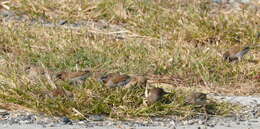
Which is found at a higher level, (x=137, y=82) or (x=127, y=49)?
(x=137, y=82)

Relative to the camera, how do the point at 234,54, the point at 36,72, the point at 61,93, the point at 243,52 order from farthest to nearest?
1. the point at 243,52
2. the point at 234,54
3. the point at 36,72
4. the point at 61,93

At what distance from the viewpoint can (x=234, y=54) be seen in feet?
21.4

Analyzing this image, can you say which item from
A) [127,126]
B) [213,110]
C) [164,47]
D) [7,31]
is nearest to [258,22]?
[164,47]

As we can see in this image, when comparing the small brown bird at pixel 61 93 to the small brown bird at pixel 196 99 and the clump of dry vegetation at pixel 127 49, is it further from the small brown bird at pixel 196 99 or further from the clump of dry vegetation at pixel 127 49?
the small brown bird at pixel 196 99

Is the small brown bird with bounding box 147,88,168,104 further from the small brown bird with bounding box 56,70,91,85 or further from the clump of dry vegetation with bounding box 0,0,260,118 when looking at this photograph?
the small brown bird with bounding box 56,70,91,85

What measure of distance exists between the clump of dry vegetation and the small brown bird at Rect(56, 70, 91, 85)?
11 cm

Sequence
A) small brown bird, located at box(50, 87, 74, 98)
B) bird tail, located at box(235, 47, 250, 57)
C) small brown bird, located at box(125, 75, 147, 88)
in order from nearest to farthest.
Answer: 1. small brown bird, located at box(50, 87, 74, 98)
2. small brown bird, located at box(125, 75, 147, 88)
3. bird tail, located at box(235, 47, 250, 57)

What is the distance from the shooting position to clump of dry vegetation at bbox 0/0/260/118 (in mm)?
4906

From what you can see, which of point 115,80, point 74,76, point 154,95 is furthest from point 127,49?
point 154,95

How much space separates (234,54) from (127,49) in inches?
34.3

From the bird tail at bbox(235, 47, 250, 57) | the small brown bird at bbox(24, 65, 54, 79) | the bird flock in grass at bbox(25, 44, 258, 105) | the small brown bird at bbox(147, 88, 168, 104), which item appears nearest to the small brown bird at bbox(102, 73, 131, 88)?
the bird flock in grass at bbox(25, 44, 258, 105)

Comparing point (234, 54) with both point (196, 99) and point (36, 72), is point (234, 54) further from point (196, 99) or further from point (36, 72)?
point (36, 72)

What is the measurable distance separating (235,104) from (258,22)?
9.35 ft

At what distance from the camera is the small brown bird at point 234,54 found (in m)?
6.44
